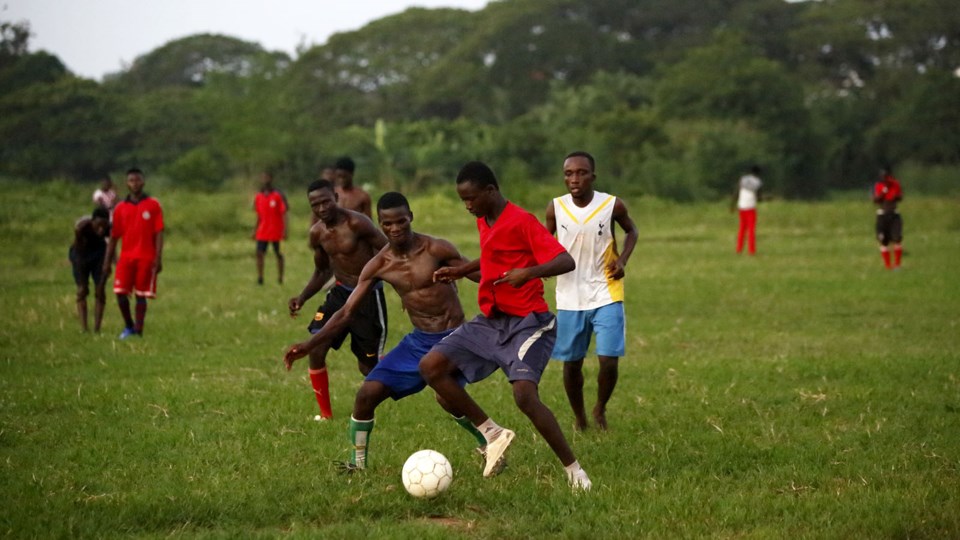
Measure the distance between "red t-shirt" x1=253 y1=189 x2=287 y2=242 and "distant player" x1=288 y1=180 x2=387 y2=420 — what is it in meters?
13.0

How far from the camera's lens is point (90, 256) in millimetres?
16688

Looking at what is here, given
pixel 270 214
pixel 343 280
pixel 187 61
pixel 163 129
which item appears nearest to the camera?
pixel 343 280

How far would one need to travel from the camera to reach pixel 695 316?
17719 mm

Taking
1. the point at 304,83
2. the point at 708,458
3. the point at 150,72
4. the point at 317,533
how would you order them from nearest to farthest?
1. the point at 317,533
2. the point at 708,458
3. the point at 304,83
4. the point at 150,72

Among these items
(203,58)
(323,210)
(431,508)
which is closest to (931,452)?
(431,508)

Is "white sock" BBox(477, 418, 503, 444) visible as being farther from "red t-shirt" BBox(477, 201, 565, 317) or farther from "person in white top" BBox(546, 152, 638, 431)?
"person in white top" BBox(546, 152, 638, 431)

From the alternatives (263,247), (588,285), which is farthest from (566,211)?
(263,247)

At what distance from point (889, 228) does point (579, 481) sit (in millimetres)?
18486

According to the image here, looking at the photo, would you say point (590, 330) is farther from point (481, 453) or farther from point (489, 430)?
point (489, 430)

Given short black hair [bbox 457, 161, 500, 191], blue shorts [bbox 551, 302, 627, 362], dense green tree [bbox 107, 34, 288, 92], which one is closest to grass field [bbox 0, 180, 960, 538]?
blue shorts [bbox 551, 302, 627, 362]

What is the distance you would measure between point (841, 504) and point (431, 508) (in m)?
2.33

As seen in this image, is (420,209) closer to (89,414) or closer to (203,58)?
(89,414)

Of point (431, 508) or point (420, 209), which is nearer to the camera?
point (431, 508)

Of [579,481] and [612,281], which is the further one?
[612,281]
